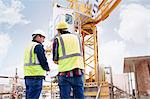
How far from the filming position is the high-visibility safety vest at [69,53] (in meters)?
2.87

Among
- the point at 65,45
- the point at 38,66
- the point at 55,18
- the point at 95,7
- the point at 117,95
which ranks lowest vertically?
the point at 117,95

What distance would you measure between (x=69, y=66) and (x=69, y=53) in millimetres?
190

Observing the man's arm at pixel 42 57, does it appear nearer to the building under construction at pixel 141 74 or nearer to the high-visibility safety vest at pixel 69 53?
the high-visibility safety vest at pixel 69 53

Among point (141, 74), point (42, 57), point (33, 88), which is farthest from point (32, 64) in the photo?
point (141, 74)

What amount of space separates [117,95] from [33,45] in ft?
14.9

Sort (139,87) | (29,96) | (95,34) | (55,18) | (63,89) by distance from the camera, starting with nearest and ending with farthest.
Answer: (63,89)
(29,96)
(139,87)
(55,18)
(95,34)

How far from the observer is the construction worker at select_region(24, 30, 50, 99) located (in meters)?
3.08

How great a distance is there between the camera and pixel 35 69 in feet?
10.4

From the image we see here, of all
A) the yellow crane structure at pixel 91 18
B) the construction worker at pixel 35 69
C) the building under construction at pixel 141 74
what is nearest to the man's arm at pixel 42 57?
the construction worker at pixel 35 69

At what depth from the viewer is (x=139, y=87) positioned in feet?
25.3

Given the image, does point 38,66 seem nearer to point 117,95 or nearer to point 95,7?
point 117,95

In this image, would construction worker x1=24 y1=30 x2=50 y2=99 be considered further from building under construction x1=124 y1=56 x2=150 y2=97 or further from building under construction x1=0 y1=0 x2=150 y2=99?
building under construction x1=124 y1=56 x2=150 y2=97

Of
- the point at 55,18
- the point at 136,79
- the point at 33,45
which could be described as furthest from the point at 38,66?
the point at 55,18

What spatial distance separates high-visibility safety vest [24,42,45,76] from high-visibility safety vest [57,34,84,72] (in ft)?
1.29
